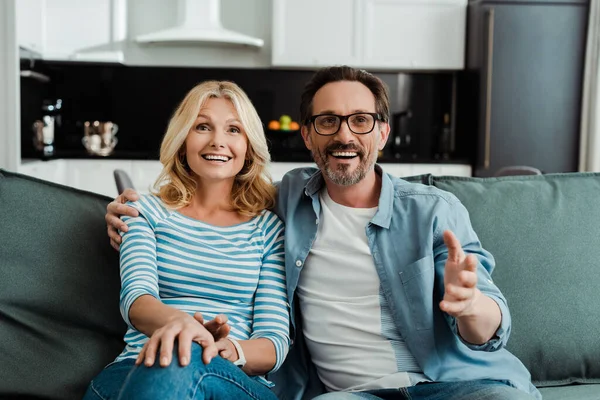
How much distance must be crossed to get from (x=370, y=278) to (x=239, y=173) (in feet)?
1.55

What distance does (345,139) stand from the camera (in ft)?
5.79

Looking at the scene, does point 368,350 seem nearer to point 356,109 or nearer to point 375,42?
point 356,109

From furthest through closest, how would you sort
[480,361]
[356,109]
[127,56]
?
[127,56]
[356,109]
[480,361]

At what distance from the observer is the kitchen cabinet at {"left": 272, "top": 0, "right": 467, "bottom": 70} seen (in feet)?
18.1

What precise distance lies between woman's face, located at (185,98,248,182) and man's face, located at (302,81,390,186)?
18cm

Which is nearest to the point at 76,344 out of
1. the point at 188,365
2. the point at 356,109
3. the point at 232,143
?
the point at 188,365

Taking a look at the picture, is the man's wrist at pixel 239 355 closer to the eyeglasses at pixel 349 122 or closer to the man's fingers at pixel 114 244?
the man's fingers at pixel 114 244

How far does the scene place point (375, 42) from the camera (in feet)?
18.3

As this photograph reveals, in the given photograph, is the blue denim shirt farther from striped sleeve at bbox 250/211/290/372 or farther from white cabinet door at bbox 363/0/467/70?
white cabinet door at bbox 363/0/467/70

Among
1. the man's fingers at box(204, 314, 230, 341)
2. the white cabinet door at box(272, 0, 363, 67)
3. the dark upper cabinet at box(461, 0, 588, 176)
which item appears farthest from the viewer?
the white cabinet door at box(272, 0, 363, 67)

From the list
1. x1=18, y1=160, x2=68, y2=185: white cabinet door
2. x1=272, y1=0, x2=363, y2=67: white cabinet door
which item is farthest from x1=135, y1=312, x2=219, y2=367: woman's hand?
x1=272, y1=0, x2=363, y2=67: white cabinet door

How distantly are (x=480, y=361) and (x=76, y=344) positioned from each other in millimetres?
920

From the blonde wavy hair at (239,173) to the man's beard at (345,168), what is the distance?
189 millimetres

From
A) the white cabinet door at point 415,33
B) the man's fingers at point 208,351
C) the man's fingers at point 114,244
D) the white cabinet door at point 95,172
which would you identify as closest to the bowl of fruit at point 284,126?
the white cabinet door at point 415,33
